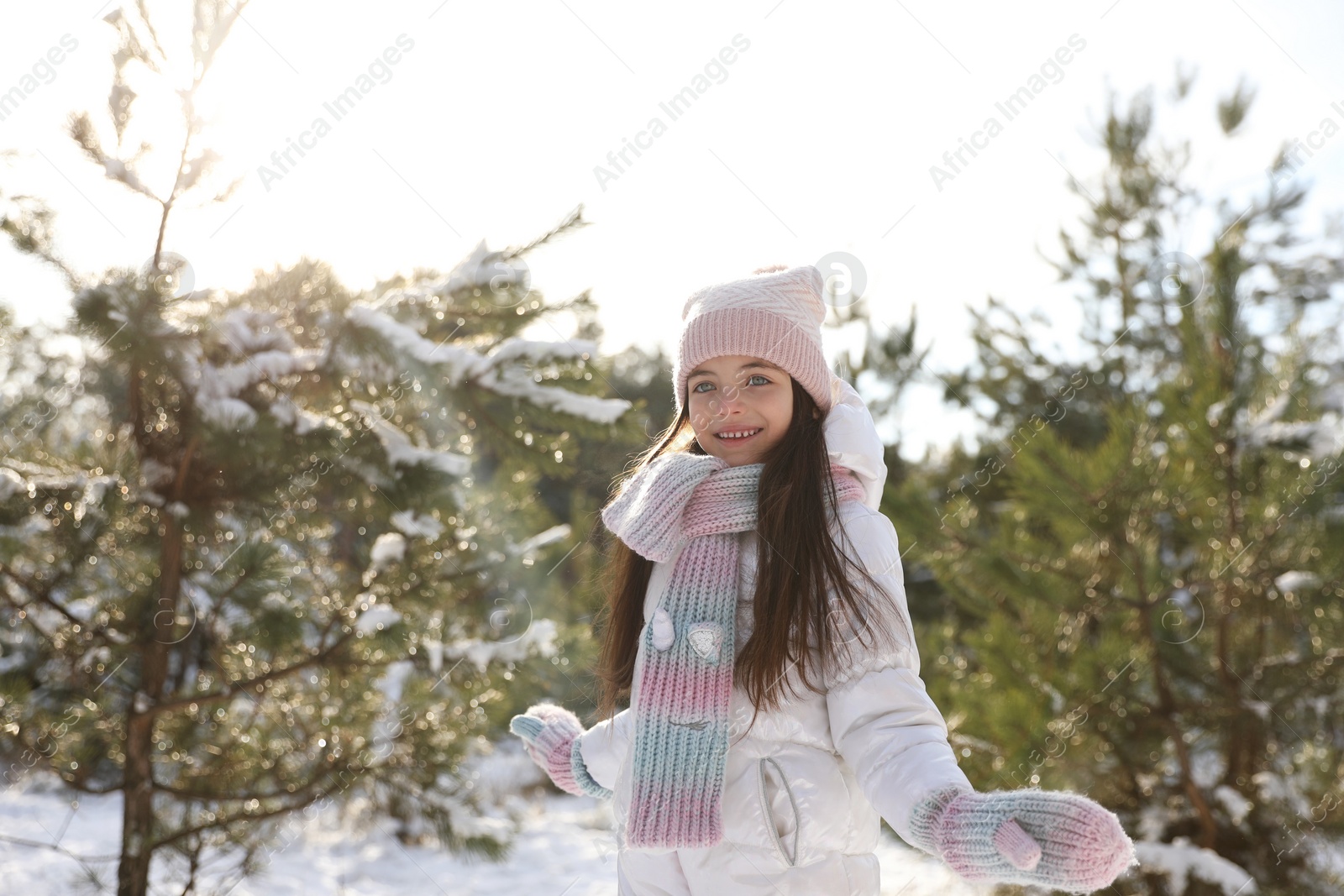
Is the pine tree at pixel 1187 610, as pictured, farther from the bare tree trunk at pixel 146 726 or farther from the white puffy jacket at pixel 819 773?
the bare tree trunk at pixel 146 726

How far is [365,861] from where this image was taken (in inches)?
168

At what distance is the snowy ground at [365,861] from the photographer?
12.2ft

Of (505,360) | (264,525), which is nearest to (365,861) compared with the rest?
(264,525)

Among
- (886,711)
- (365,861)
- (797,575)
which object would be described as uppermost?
(365,861)

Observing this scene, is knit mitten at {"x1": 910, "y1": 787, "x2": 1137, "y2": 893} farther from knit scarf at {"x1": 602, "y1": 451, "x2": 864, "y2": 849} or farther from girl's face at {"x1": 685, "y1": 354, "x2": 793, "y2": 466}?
girl's face at {"x1": 685, "y1": 354, "x2": 793, "y2": 466}

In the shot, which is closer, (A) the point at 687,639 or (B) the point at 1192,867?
(A) the point at 687,639

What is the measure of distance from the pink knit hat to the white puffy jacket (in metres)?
0.29

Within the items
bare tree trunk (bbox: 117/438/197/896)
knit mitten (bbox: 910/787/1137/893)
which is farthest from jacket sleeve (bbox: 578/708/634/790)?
bare tree trunk (bbox: 117/438/197/896)

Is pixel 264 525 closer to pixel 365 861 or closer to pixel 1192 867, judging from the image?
pixel 365 861

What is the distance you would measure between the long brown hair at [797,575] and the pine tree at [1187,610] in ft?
5.81

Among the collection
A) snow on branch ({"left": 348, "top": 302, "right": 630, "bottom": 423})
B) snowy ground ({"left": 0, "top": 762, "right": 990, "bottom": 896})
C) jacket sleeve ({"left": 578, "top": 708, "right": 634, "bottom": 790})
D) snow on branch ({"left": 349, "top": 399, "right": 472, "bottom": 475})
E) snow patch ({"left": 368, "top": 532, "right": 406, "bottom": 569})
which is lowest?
→ jacket sleeve ({"left": 578, "top": 708, "right": 634, "bottom": 790})

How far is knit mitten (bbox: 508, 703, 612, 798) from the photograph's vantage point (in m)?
1.81

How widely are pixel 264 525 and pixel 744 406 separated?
1749 millimetres

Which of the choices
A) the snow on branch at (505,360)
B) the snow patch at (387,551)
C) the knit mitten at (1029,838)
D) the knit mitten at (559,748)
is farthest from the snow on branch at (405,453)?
the knit mitten at (1029,838)
